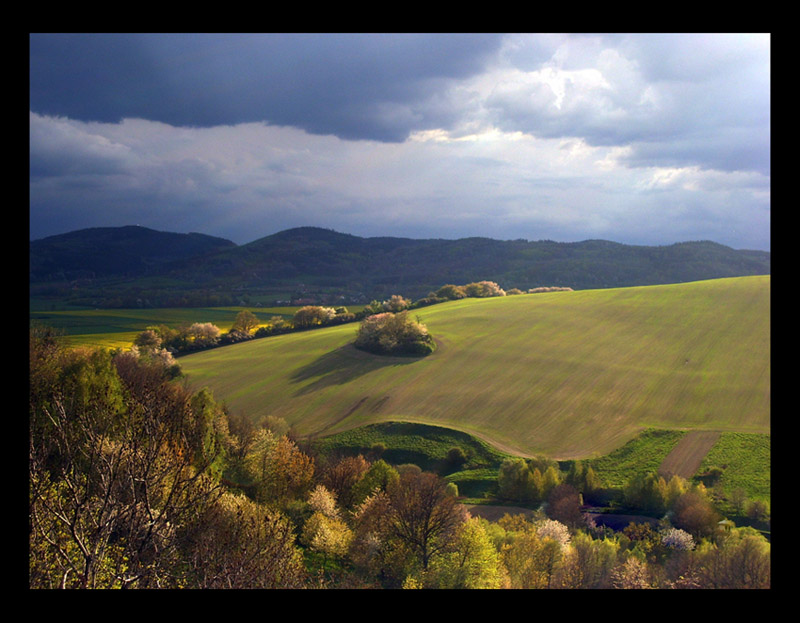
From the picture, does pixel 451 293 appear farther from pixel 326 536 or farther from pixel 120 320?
pixel 326 536

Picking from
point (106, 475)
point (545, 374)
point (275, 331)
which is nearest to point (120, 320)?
point (275, 331)

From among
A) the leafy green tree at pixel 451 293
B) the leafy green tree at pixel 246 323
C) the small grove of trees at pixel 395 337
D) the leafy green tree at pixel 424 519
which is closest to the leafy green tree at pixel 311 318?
the leafy green tree at pixel 246 323

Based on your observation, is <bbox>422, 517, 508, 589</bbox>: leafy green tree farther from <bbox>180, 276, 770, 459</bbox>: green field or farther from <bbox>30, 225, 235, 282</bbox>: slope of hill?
<bbox>30, 225, 235, 282</bbox>: slope of hill

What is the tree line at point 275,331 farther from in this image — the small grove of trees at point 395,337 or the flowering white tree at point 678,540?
the flowering white tree at point 678,540

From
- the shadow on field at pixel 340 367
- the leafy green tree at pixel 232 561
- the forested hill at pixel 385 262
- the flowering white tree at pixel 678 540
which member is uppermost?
the forested hill at pixel 385 262
